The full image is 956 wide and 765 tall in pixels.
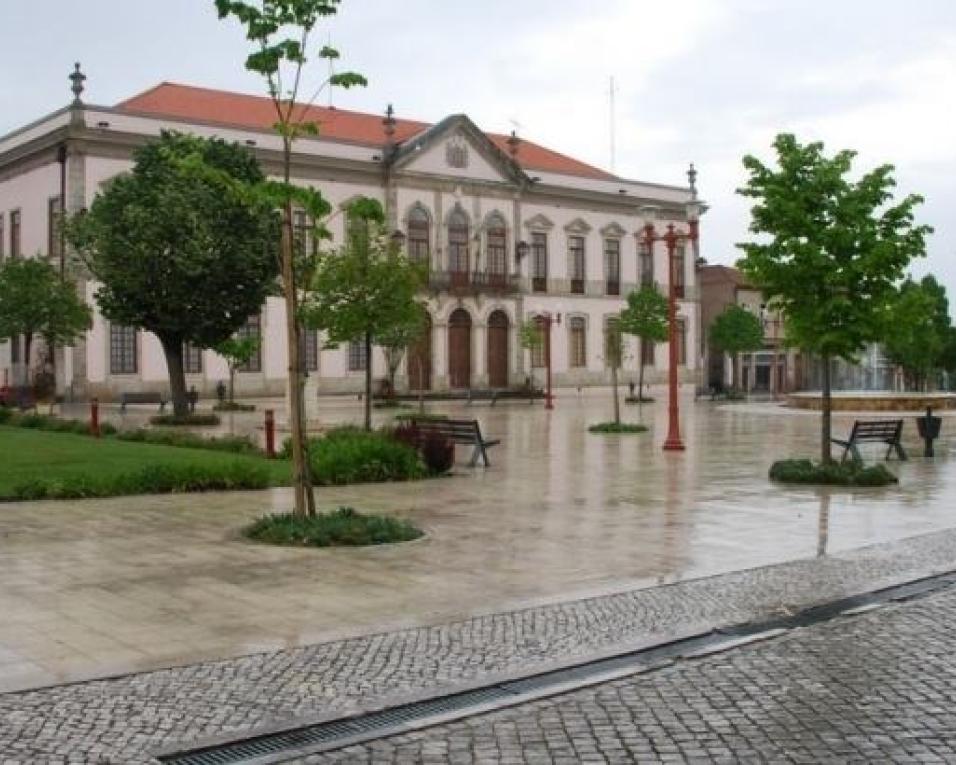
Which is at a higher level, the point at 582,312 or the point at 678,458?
the point at 582,312

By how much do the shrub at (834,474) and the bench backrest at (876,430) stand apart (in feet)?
7.85

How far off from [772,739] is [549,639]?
2.02 metres

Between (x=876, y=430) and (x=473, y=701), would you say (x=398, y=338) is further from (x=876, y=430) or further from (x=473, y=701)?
(x=473, y=701)

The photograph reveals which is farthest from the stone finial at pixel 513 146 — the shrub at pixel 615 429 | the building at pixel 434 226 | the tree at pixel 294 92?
the tree at pixel 294 92

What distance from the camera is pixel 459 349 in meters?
55.0

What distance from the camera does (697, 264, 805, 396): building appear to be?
71.6 m

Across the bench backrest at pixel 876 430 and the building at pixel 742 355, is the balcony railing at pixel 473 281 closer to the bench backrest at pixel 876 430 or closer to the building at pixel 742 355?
the building at pixel 742 355

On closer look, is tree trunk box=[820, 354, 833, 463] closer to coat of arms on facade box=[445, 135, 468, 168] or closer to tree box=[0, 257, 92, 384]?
tree box=[0, 257, 92, 384]

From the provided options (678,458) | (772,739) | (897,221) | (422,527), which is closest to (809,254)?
(897,221)

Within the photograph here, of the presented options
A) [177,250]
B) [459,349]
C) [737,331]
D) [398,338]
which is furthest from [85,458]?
[737,331]

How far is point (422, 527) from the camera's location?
38.1ft

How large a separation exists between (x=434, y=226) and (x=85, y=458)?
120ft

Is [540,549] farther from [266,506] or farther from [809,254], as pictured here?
[809,254]

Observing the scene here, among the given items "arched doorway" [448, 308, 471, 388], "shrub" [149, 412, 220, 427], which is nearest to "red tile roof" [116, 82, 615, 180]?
"arched doorway" [448, 308, 471, 388]
